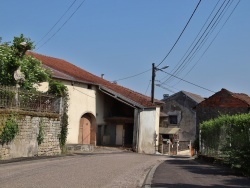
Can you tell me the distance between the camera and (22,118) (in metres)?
19.5

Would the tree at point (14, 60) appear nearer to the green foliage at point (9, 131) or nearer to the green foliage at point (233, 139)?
the green foliage at point (9, 131)

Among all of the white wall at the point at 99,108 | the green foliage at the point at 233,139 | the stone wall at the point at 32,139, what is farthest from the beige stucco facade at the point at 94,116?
the green foliage at the point at 233,139

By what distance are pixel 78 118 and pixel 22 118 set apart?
14796 millimetres

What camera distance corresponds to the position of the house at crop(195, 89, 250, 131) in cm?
3825

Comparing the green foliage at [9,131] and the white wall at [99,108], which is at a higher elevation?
the white wall at [99,108]

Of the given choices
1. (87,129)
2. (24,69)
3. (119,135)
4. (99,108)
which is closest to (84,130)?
(87,129)

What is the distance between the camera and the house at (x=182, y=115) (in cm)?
5201

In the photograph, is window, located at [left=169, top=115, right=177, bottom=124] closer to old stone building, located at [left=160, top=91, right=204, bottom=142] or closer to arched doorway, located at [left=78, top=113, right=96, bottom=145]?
old stone building, located at [left=160, top=91, right=204, bottom=142]

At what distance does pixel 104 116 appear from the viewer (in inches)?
1485

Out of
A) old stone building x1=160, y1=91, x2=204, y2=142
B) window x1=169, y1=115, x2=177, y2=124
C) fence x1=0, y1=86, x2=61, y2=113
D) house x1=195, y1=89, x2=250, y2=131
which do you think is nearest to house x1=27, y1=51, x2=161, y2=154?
house x1=195, y1=89, x2=250, y2=131

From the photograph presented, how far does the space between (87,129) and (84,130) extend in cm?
44

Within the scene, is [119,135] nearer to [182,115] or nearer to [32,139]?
[182,115]

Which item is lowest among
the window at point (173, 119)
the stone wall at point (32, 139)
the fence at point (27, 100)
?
the stone wall at point (32, 139)

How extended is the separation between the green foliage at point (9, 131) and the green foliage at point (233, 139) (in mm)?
9311
